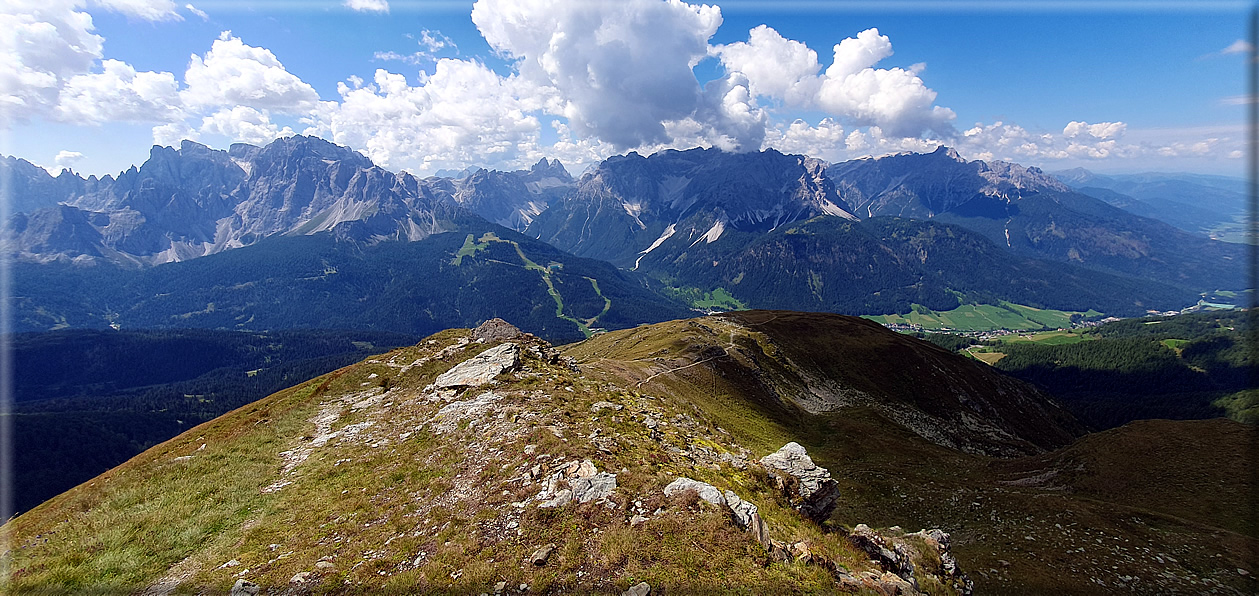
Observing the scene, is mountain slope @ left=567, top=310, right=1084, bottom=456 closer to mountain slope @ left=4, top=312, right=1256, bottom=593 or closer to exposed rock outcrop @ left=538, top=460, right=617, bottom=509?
mountain slope @ left=4, top=312, right=1256, bottom=593

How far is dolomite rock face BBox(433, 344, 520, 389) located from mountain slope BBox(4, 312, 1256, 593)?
0.26m

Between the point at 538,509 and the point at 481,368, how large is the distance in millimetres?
23360

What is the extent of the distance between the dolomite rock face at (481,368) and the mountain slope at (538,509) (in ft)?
0.84

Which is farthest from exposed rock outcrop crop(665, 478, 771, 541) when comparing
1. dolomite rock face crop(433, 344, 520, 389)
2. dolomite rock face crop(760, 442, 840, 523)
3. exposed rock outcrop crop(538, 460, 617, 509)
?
dolomite rock face crop(433, 344, 520, 389)

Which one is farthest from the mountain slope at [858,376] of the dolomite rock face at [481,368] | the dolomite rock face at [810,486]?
the dolomite rock face at [810,486]

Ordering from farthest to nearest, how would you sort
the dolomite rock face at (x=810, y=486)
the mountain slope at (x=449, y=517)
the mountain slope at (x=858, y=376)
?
1. the mountain slope at (x=858, y=376)
2. the dolomite rock face at (x=810, y=486)
3. the mountain slope at (x=449, y=517)

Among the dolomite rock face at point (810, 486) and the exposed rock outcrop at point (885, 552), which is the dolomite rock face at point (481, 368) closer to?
the dolomite rock face at point (810, 486)

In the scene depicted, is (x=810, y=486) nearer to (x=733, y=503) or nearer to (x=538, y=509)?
(x=733, y=503)

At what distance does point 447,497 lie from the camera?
67.8ft

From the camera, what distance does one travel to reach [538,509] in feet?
59.6

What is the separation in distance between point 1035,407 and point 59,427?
12848 inches

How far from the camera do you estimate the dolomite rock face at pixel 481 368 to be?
37.1 metres

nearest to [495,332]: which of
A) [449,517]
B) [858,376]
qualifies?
[449,517]

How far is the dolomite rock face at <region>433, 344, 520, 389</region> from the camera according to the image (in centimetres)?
3706
